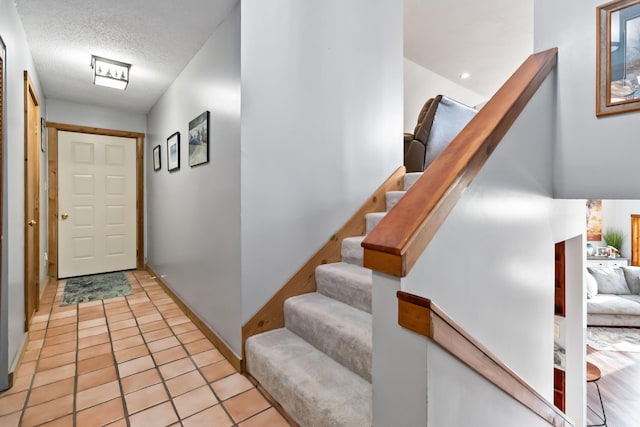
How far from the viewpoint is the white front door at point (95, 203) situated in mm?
4008

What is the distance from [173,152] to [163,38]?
1.12m

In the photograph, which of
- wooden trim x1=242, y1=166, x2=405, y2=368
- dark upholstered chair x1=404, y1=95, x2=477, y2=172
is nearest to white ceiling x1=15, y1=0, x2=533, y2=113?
dark upholstered chair x1=404, y1=95, x2=477, y2=172

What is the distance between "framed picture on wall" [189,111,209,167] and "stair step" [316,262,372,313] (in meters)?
1.27

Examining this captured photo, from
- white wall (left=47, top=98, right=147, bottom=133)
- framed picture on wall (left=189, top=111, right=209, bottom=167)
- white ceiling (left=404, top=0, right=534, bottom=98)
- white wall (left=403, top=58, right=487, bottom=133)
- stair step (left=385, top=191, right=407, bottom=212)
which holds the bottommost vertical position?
stair step (left=385, top=191, right=407, bottom=212)

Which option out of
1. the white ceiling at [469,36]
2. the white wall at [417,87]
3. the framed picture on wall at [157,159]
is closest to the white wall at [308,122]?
the white ceiling at [469,36]

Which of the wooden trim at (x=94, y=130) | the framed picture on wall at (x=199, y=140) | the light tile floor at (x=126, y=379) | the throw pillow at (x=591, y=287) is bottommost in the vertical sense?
the throw pillow at (x=591, y=287)

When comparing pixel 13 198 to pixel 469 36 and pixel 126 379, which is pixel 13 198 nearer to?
pixel 126 379

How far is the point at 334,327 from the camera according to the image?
64.3 inches

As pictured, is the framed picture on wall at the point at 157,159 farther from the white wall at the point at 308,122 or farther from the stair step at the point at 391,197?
the stair step at the point at 391,197

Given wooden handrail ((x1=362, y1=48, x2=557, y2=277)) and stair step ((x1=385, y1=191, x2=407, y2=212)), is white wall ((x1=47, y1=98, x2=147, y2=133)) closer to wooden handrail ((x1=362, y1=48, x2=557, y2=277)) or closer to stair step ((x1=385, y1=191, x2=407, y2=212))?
stair step ((x1=385, y1=191, x2=407, y2=212))

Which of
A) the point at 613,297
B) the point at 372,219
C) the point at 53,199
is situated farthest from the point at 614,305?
the point at 53,199

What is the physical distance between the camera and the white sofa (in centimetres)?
520

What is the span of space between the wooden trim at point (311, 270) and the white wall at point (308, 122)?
0.05 metres

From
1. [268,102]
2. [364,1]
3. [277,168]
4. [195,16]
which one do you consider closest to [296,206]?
[277,168]
